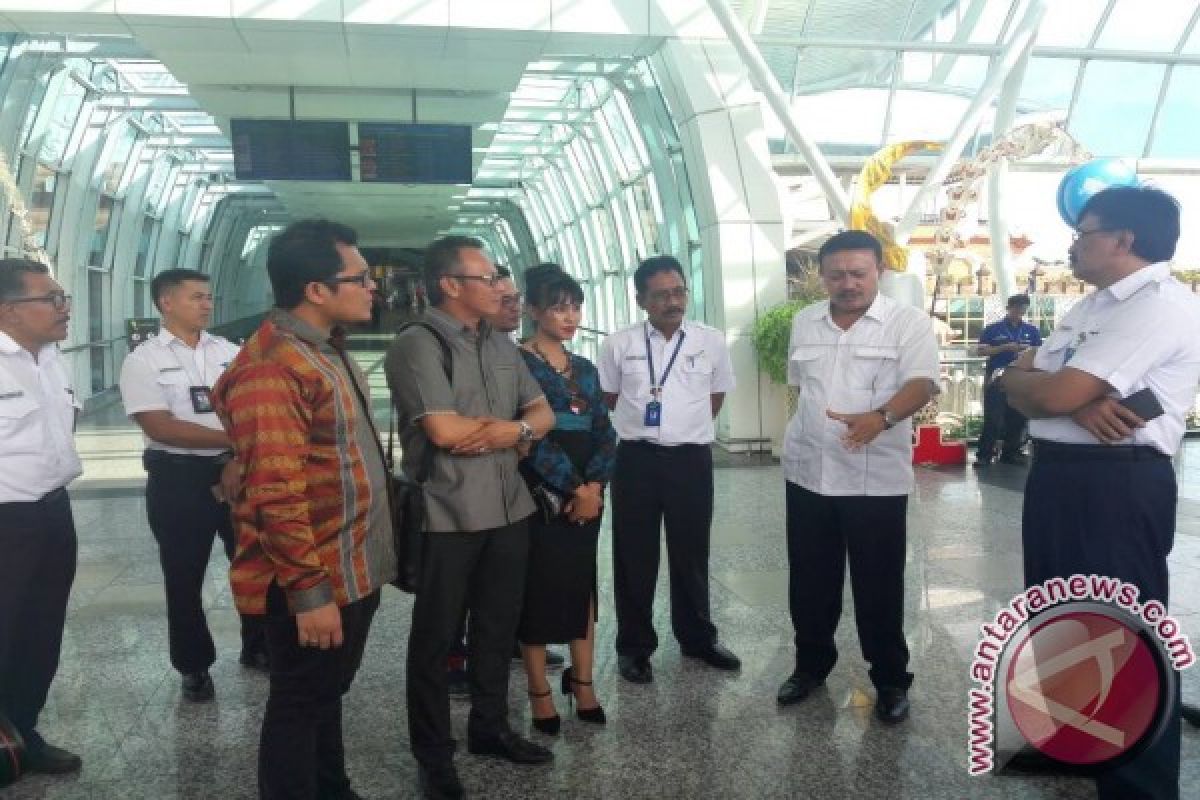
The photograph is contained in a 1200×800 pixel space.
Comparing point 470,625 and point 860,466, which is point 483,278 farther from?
point 860,466

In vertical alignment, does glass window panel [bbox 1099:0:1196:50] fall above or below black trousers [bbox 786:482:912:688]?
above

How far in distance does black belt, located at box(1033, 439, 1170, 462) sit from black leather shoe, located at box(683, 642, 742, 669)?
162 centimetres

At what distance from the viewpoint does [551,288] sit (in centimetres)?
327

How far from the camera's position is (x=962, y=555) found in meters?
5.56

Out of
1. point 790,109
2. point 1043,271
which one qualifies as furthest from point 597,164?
point 1043,271

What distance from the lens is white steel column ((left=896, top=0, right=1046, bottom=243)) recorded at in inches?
439

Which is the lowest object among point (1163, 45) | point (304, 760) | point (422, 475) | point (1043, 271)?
point (304, 760)

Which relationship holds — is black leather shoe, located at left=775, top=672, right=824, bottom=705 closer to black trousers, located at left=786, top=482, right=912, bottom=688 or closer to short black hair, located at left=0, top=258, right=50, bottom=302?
black trousers, located at left=786, top=482, right=912, bottom=688

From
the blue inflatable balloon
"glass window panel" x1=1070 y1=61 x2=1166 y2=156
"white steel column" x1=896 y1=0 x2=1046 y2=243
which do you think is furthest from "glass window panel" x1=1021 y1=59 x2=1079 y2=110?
the blue inflatable balloon

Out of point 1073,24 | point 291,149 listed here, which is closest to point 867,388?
point 291,149

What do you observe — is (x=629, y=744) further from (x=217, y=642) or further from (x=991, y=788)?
(x=217, y=642)

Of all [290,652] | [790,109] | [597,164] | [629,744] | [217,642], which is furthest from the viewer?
[597,164]

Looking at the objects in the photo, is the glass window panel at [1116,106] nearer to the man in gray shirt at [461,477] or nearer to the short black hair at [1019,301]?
the short black hair at [1019,301]

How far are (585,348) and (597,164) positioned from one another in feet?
17.9
